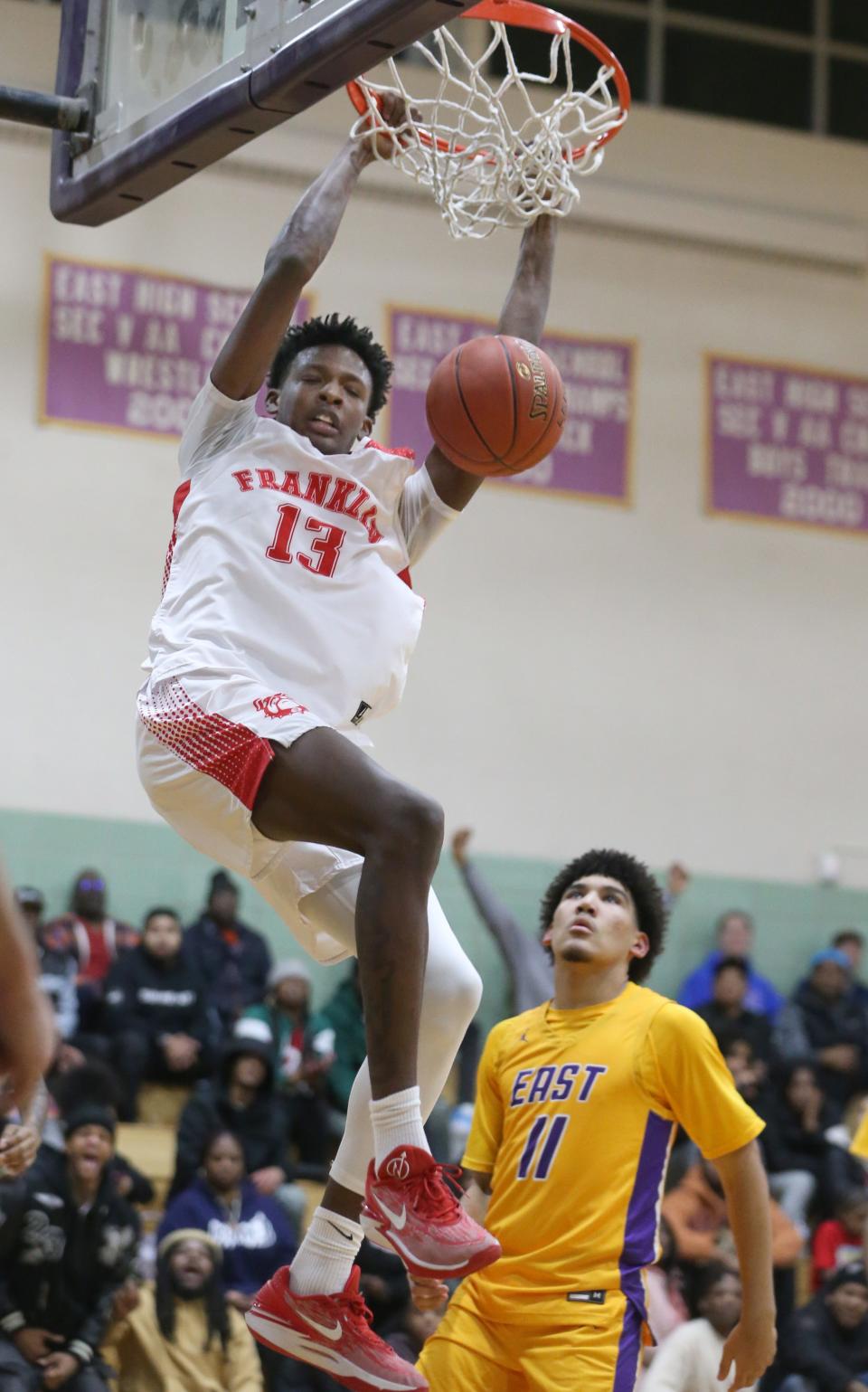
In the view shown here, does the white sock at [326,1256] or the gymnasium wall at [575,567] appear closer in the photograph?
the white sock at [326,1256]

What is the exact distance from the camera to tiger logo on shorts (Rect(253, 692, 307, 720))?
436 centimetres

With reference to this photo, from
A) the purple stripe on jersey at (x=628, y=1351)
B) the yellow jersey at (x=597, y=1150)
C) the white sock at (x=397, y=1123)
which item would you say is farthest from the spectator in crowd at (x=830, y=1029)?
the white sock at (x=397, y=1123)

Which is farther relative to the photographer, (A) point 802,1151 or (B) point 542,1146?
(A) point 802,1151

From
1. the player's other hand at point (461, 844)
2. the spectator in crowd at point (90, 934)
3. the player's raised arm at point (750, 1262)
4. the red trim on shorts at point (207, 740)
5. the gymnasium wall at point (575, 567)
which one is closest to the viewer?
the red trim on shorts at point (207, 740)

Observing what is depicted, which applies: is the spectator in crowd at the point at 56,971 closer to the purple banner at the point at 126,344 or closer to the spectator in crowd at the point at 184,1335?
the spectator in crowd at the point at 184,1335

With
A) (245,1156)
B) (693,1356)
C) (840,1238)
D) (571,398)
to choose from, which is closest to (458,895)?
(571,398)

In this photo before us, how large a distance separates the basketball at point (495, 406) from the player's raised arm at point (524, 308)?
16 centimetres

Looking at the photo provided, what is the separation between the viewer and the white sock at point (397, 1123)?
4.04 m

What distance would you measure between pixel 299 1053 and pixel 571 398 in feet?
16.9

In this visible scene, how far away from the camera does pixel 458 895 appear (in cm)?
1301

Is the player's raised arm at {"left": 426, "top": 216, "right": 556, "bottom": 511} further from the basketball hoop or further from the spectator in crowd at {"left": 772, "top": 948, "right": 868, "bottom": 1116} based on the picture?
the spectator in crowd at {"left": 772, "top": 948, "right": 868, "bottom": 1116}

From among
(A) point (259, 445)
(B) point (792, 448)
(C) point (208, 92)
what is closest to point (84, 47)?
(C) point (208, 92)

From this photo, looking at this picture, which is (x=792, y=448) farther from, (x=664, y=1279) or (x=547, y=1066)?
(x=547, y=1066)

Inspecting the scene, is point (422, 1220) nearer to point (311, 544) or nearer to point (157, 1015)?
point (311, 544)
